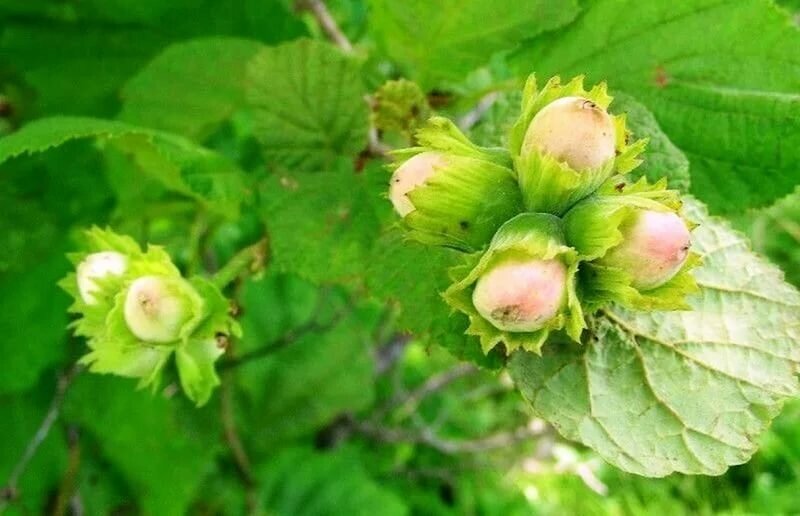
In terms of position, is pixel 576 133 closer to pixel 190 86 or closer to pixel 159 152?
pixel 159 152

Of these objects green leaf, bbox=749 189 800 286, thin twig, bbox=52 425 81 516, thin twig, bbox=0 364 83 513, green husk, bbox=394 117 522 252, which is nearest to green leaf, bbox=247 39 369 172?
green husk, bbox=394 117 522 252

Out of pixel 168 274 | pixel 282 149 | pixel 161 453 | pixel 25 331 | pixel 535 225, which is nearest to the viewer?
pixel 535 225

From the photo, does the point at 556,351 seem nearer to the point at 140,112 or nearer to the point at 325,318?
the point at 140,112

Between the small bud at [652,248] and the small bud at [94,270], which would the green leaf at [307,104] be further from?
the small bud at [652,248]

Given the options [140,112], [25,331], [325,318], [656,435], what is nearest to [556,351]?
[656,435]

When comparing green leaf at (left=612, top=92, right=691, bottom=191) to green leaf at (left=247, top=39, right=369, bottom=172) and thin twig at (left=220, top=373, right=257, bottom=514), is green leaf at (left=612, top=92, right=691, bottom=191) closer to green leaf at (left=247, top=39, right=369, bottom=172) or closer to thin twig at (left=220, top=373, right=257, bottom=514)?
green leaf at (left=247, top=39, right=369, bottom=172)

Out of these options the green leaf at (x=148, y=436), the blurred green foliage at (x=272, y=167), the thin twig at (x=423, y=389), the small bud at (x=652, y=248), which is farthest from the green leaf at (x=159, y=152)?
the thin twig at (x=423, y=389)
